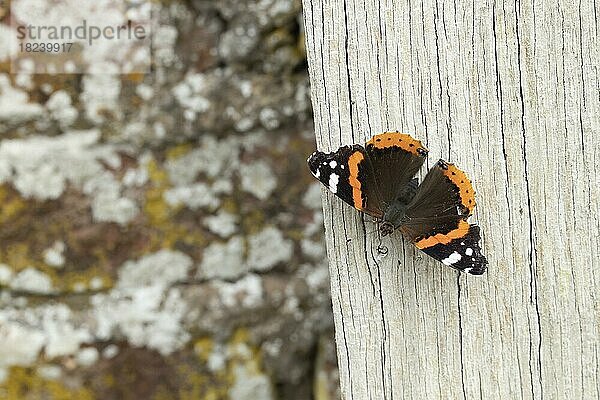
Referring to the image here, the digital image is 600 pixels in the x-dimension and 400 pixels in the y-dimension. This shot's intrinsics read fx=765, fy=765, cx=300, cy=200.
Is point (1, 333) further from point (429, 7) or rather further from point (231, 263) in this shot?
Result: point (429, 7)

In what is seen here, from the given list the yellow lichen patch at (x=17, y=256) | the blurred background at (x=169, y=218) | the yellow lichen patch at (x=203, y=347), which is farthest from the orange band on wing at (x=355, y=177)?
the yellow lichen patch at (x=17, y=256)

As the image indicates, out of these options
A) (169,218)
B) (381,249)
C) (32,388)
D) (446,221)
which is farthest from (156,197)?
(446,221)

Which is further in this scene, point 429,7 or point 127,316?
point 127,316

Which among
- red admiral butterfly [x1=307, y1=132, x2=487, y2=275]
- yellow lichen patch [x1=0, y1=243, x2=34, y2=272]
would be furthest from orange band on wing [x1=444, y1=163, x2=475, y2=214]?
yellow lichen patch [x1=0, y1=243, x2=34, y2=272]

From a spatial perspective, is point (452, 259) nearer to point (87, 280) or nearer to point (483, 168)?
point (483, 168)

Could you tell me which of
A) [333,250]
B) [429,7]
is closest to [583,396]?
[333,250]

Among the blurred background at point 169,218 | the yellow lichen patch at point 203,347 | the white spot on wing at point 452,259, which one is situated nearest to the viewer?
the white spot on wing at point 452,259

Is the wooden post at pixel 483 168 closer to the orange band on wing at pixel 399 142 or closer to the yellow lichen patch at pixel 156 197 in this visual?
the orange band on wing at pixel 399 142
